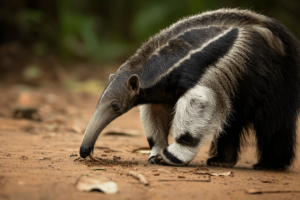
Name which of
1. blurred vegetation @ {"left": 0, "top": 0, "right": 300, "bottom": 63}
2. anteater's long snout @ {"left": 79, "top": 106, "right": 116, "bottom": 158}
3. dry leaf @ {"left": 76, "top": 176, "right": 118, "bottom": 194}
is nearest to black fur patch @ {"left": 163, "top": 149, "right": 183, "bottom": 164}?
anteater's long snout @ {"left": 79, "top": 106, "right": 116, "bottom": 158}

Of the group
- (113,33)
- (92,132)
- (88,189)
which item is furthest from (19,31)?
(88,189)

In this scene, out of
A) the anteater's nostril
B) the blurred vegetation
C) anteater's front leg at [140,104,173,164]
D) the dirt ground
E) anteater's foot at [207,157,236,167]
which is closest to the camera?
the dirt ground

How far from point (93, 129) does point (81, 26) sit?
11.7m

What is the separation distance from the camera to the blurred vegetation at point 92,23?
47.0ft

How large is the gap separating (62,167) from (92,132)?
55 cm

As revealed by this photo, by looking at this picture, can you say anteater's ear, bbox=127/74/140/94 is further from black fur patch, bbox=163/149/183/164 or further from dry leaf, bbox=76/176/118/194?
dry leaf, bbox=76/176/118/194

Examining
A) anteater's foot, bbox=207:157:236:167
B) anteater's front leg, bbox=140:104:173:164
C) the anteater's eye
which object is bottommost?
anteater's foot, bbox=207:157:236:167

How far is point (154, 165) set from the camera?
12.9ft

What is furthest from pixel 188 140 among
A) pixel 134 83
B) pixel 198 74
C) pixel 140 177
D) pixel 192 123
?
pixel 140 177

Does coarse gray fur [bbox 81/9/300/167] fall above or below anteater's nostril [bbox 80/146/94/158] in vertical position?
above

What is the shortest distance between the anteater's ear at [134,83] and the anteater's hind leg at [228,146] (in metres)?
1.18

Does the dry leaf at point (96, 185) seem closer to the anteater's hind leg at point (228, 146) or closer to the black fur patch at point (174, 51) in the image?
the black fur patch at point (174, 51)

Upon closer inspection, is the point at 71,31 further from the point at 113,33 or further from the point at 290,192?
the point at 290,192

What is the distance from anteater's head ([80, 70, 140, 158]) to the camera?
3818mm
